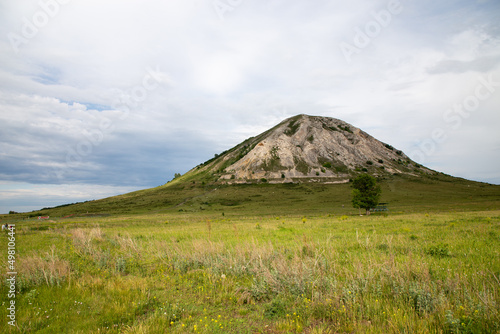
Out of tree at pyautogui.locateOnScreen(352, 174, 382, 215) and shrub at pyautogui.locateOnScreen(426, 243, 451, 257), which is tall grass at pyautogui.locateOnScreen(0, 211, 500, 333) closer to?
shrub at pyautogui.locateOnScreen(426, 243, 451, 257)

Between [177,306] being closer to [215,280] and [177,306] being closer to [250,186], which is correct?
[215,280]

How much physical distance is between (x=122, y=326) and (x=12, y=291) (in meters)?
5.39

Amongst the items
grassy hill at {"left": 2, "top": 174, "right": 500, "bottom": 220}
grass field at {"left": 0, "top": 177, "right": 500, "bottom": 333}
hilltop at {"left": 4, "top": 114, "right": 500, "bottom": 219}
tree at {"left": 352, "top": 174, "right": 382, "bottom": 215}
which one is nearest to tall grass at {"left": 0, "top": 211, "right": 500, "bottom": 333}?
grass field at {"left": 0, "top": 177, "right": 500, "bottom": 333}

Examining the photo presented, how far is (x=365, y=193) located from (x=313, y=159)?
106 metres

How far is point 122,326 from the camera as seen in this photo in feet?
20.2

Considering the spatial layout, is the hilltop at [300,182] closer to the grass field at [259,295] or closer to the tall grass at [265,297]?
the grass field at [259,295]

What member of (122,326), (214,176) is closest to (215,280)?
(122,326)

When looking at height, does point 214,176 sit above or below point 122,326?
above

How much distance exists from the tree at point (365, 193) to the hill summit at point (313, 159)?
7529 cm

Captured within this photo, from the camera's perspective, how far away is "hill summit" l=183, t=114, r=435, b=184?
142 meters

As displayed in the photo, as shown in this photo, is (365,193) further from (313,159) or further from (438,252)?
(313,159)

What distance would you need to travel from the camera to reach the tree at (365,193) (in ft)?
168

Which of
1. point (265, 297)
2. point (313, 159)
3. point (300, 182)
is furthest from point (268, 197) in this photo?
point (265, 297)

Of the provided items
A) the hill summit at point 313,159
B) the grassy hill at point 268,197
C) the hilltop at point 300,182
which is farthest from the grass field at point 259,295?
the hill summit at point 313,159
